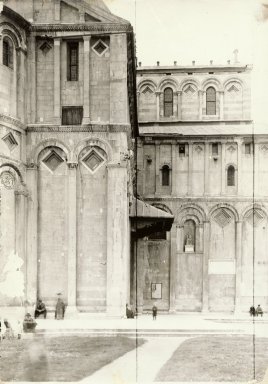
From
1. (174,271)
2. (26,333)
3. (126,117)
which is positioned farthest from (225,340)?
(174,271)

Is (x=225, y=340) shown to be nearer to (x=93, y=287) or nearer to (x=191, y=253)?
(x=93, y=287)

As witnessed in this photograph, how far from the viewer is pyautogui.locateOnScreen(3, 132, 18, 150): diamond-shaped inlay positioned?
98.3 ft

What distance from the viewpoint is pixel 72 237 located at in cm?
3122

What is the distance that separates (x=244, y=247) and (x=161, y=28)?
25424mm

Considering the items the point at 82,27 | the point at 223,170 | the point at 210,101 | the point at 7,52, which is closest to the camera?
the point at 7,52

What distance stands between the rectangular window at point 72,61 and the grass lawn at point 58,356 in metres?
12.0

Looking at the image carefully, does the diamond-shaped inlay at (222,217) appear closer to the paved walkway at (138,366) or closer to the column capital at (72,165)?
the column capital at (72,165)

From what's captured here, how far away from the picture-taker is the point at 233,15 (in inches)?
845

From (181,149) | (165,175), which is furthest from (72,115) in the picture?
(181,149)

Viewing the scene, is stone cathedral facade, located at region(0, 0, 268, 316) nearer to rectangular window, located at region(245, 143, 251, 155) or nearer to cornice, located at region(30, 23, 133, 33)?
cornice, located at region(30, 23, 133, 33)

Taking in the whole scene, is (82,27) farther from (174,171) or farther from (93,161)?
(174,171)

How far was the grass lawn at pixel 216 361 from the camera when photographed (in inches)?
784

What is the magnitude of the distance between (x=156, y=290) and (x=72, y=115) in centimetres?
1816

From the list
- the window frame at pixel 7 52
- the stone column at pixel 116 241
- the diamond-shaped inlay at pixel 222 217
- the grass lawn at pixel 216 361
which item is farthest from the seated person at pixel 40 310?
the diamond-shaped inlay at pixel 222 217
